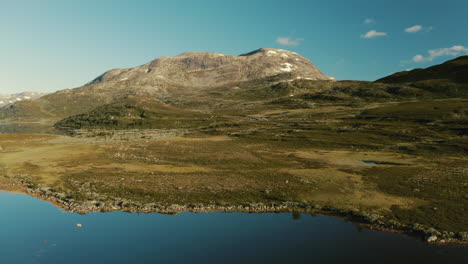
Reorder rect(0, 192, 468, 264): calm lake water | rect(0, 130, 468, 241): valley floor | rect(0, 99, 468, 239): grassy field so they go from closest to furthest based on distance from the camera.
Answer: rect(0, 192, 468, 264): calm lake water, rect(0, 130, 468, 241): valley floor, rect(0, 99, 468, 239): grassy field

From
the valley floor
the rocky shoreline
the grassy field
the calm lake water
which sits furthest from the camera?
the grassy field

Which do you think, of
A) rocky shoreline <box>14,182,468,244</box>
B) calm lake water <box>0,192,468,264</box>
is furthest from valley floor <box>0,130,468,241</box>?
calm lake water <box>0,192,468,264</box>

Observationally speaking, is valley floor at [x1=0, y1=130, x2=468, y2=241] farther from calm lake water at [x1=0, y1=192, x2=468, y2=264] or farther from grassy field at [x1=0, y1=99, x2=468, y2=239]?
calm lake water at [x1=0, y1=192, x2=468, y2=264]

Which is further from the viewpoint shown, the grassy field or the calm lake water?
the grassy field

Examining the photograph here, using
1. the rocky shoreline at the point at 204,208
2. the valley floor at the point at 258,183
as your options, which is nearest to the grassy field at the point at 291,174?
the valley floor at the point at 258,183

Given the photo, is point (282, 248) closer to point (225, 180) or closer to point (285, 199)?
point (285, 199)

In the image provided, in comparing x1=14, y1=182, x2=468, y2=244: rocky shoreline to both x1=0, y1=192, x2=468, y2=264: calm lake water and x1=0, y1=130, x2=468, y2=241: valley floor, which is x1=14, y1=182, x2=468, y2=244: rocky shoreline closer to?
x1=0, y1=130, x2=468, y2=241: valley floor

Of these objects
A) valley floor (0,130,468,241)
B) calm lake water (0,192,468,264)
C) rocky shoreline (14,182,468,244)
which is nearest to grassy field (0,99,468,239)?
valley floor (0,130,468,241)

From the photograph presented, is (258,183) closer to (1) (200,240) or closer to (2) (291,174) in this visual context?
(2) (291,174)
